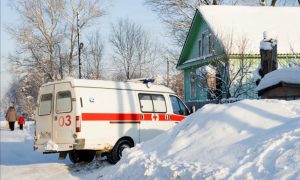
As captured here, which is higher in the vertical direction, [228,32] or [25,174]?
[228,32]

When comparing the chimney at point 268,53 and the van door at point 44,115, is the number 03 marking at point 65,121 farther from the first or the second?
the chimney at point 268,53

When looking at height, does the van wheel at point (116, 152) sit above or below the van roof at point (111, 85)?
below

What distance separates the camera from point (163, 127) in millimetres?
13906

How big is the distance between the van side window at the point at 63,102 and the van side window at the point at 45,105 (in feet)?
1.23

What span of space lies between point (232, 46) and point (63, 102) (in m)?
13.4

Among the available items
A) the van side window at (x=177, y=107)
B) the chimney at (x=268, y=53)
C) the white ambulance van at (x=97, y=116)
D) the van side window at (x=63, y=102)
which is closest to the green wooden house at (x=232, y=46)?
the chimney at (x=268, y=53)

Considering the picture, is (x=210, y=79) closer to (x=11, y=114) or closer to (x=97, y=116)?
(x=97, y=116)

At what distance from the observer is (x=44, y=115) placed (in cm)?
1278

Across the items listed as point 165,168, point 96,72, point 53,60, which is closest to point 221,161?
point 165,168

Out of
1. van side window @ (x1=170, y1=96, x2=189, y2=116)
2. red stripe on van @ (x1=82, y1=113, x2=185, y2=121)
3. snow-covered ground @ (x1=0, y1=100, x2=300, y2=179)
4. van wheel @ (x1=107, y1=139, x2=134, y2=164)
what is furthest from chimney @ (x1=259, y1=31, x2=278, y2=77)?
snow-covered ground @ (x1=0, y1=100, x2=300, y2=179)

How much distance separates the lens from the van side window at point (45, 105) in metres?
12.7

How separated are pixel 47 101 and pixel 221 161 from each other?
727 cm

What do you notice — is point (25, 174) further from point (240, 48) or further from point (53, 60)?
point (53, 60)

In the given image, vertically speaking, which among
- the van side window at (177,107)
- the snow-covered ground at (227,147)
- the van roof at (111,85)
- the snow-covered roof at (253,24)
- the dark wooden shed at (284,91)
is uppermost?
the snow-covered roof at (253,24)
